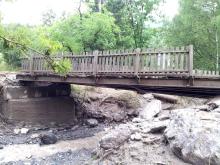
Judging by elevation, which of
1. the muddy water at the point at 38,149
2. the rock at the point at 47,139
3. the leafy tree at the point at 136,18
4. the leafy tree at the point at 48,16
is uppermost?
the leafy tree at the point at 48,16

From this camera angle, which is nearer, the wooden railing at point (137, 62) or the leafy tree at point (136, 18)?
Answer: the wooden railing at point (137, 62)

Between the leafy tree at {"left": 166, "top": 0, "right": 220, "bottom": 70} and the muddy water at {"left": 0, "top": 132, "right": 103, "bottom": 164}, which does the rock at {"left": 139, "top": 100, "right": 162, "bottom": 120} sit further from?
the leafy tree at {"left": 166, "top": 0, "right": 220, "bottom": 70}

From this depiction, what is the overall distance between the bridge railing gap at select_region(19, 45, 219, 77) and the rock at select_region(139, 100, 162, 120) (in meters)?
4.66

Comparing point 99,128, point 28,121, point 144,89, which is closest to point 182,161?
point 144,89

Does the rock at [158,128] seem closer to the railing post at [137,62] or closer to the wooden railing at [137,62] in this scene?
the wooden railing at [137,62]

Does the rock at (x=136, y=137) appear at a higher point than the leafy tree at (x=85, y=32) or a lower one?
lower

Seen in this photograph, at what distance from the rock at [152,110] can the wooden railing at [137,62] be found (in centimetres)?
467

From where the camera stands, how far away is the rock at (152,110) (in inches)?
873

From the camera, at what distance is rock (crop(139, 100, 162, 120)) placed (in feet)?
72.8

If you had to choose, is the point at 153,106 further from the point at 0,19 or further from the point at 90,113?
the point at 0,19

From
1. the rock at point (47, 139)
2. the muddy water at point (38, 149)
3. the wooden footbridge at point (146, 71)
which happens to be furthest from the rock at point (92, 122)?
the rock at point (47, 139)

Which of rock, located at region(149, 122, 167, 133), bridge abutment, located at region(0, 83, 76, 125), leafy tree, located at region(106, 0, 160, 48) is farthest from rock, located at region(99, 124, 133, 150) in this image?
leafy tree, located at region(106, 0, 160, 48)

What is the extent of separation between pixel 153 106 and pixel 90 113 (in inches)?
166

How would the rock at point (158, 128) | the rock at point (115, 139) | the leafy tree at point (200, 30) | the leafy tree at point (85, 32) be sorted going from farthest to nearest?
1. the leafy tree at point (200, 30)
2. the leafy tree at point (85, 32)
3. the rock at point (158, 128)
4. the rock at point (115, 139)
